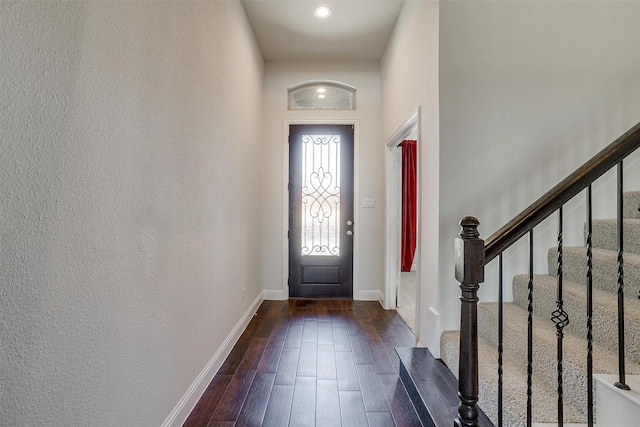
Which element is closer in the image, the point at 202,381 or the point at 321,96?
the point at 202,381

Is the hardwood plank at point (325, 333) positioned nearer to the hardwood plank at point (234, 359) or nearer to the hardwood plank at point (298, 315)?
the hardwood plank at point (298, 315)

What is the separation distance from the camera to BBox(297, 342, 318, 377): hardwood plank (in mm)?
2217

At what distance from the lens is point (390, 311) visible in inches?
140

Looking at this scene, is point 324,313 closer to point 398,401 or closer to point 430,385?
point 398,401

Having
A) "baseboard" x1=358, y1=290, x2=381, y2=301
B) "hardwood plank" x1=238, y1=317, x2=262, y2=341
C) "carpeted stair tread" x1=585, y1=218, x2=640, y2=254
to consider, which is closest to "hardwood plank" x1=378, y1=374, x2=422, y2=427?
"hardwood plank" x1=238, y1=317, x2=262, y2=341

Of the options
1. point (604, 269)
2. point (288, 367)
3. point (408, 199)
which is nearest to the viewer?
point (604, 269)

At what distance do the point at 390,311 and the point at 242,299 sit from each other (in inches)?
65.3

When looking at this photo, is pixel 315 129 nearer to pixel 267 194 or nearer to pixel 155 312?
pixel 267 194

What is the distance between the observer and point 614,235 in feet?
6.10

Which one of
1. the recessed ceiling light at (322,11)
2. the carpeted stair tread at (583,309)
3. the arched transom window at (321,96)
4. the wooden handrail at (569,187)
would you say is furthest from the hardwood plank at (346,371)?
the recessed ceiling light at (322,11)

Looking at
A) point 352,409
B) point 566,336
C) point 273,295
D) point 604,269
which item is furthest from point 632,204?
point 273,295

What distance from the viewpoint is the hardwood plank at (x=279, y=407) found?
5.59ft

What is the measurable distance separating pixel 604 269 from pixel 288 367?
2028 mm

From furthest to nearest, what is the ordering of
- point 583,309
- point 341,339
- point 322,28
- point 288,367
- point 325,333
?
point 322,28, point 325,333, point 341,339, point 288,367, point 583,309
